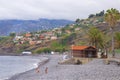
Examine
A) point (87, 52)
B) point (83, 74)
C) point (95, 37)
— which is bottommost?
point (87, 52)

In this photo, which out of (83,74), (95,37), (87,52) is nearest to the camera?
(83,74)

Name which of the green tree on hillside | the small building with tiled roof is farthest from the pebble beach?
the green tree on hillside

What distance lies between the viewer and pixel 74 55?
388 feet

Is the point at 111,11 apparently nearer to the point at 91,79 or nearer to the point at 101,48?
the point at 101,48

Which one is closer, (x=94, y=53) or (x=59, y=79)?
(x=59, y=79)

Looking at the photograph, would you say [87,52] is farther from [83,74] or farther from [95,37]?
[83,74]

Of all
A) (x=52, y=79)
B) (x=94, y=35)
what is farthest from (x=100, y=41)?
(x=52, y=79)

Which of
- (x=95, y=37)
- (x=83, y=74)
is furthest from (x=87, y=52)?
(x=83, y=74)

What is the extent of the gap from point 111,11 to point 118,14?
98.0 inches

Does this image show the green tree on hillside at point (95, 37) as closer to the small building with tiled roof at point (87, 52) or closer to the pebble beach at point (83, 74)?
the small building with tiled roof at point (87, 52)

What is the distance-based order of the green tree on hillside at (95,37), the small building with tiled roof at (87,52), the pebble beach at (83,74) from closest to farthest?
the pebble beach at (83,74) → the small building with tiled roof at (87,52) → the green tree on hillside at (95,37)

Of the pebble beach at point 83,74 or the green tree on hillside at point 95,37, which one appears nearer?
the pebble beach at point 83,74

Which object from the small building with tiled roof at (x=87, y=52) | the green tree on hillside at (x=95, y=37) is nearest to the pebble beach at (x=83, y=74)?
the small building with tiled roof at (x=87, y=52)

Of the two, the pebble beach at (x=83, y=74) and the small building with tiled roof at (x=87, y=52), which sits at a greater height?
the pebble beach at (x=83, y=74)
